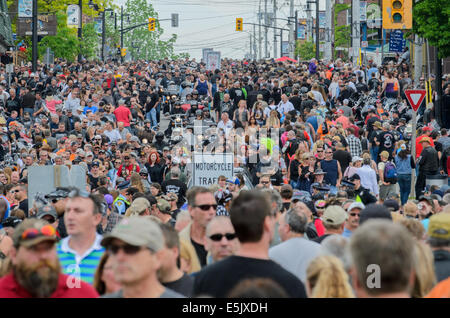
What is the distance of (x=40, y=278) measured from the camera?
4902 mm

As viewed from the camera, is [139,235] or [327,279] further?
[327,279]

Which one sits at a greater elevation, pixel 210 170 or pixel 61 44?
pixel 61 44

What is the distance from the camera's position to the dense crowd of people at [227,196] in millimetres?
4984

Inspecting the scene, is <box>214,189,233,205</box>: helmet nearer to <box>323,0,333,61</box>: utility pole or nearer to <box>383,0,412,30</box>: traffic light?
<box>383,0,412,30</box>: traffic light

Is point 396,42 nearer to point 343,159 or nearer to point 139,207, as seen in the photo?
point 343,159

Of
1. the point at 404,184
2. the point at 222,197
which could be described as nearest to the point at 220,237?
the point at 222,197

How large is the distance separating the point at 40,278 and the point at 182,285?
1336 millimetres

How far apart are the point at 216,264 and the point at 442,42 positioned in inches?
1033

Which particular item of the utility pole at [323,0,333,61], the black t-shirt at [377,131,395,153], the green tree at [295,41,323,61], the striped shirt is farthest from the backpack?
the green tree at [295,41,323,61]

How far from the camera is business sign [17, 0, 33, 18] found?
40750 millimetres

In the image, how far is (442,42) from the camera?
30422 millimetres

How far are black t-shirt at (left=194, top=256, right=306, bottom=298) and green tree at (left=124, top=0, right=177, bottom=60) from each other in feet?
410

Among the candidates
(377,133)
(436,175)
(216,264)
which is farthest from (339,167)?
(216,264)
